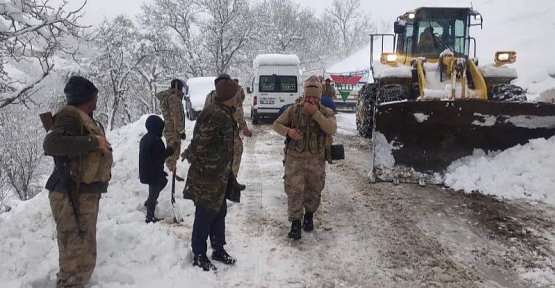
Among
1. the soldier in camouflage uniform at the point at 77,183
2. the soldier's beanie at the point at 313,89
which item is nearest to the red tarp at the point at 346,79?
the soldier's beanie at the point at 313,89

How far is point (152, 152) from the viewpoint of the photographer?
202 inches

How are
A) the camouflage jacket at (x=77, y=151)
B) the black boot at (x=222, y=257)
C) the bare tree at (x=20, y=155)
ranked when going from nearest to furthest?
the camouflage jacket at (x=77, y=151) < the black boot at (x=222, y=257) < the bare tree at (x=20, y=155)

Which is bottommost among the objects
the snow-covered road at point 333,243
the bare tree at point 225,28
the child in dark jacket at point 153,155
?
the snow-covered road at point 333,243

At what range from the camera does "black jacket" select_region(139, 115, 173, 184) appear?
5113 mm

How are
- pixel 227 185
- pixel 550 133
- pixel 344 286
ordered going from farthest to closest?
1. pixel 550 133
2. pixel 227 185
3. pixel 344 286

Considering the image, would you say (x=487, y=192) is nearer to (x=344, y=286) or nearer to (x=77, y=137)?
(x=344, y=286)

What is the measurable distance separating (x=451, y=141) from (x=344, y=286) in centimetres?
387

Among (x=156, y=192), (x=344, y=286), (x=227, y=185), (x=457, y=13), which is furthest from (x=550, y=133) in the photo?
(x=156, y=192)

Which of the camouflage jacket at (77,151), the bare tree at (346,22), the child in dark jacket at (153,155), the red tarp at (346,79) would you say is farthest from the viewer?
the bare tree at (346,22)

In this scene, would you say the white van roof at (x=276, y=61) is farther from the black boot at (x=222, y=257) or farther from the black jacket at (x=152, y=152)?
the black boot at (x=222, y=257)

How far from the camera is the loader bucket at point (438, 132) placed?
6.61 m

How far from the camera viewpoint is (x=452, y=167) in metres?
6.68

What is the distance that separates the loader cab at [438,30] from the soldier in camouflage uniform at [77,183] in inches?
317

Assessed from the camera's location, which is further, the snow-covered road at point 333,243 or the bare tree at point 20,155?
the bare tree at point 20,155
